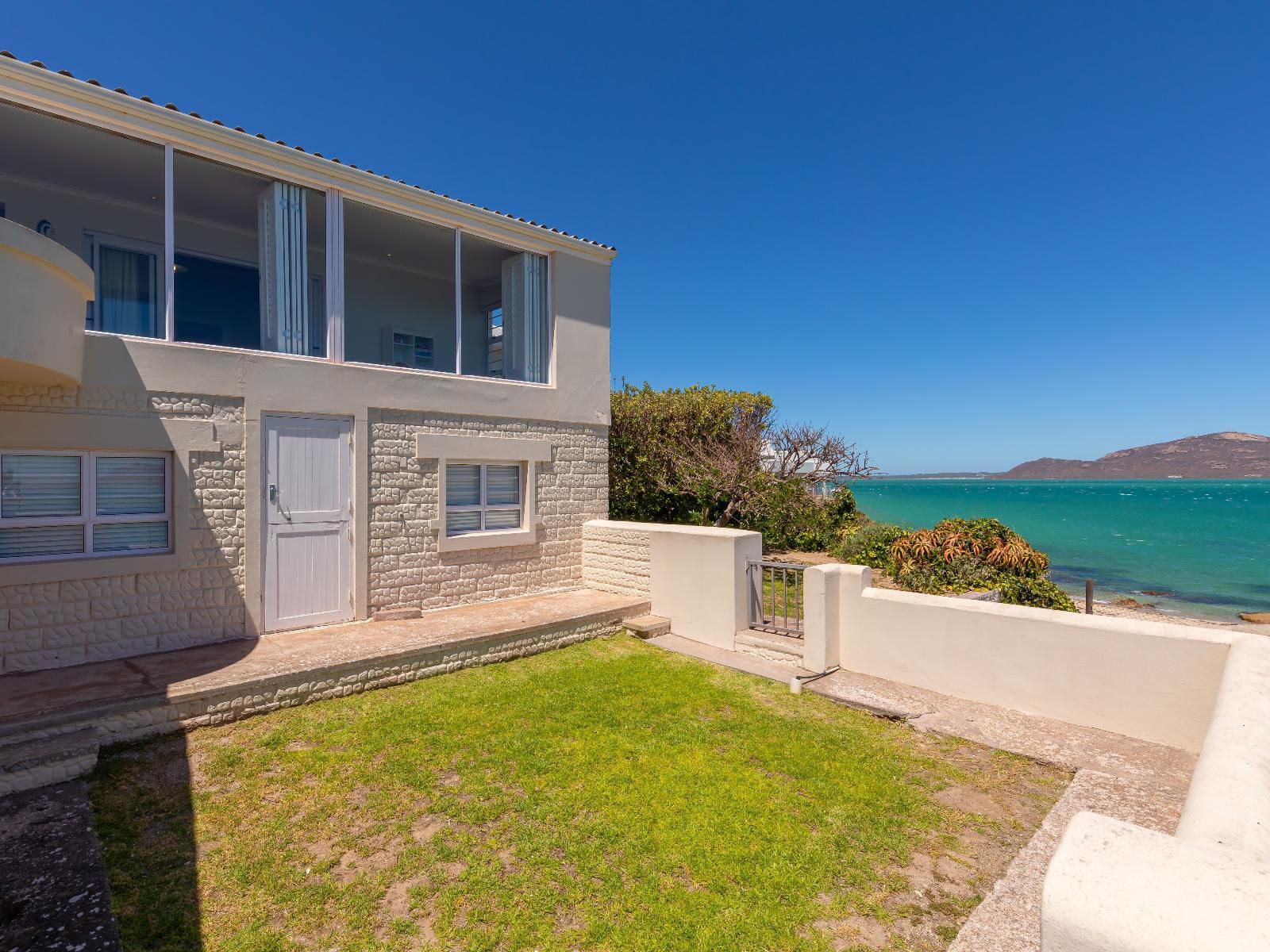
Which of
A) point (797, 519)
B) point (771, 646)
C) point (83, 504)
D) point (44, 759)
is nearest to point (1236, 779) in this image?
point (771, 646)

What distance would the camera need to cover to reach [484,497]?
9961mm

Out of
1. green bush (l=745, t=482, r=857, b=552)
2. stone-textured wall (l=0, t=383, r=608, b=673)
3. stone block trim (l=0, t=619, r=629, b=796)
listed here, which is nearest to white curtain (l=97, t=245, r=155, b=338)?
stone-textured wall (l=0, t=383, r=608, b=673)

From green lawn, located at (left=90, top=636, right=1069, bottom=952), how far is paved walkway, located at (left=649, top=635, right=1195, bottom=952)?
9.0 inches

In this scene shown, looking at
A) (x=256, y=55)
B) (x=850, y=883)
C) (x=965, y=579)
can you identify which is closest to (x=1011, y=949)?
(x=850, y=883)

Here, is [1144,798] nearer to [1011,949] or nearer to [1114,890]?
[1011,949]

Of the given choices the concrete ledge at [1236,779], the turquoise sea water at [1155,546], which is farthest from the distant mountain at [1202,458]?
the concrete ledge at [1236,779]

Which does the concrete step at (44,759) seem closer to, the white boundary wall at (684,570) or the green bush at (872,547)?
the white boundary wall at (684,570)

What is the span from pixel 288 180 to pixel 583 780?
26.5 feet

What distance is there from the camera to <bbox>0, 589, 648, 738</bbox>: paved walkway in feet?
17.7

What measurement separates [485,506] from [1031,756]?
25.4ft

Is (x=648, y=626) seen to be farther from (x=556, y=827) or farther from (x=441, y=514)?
(x=556, y=827)

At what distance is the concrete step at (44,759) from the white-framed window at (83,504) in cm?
229

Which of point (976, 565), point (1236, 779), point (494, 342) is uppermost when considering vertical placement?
point (494, 342)

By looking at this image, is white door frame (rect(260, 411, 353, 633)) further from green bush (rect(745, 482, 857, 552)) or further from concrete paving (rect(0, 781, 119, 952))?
green bush (rect(745, 482, 857, 552))
